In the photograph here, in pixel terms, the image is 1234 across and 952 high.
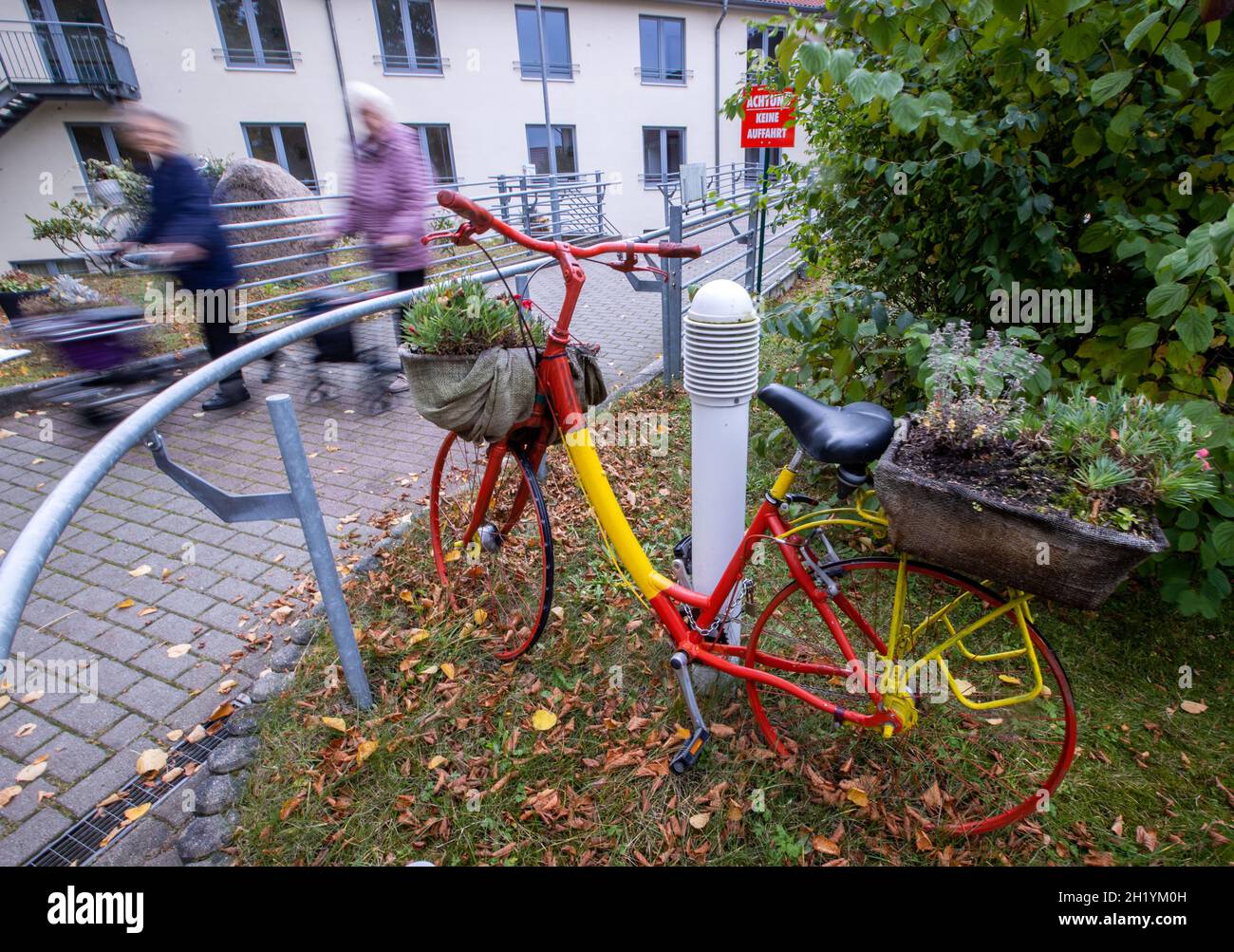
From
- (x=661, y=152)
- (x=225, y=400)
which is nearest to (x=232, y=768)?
(x=225, y=400)

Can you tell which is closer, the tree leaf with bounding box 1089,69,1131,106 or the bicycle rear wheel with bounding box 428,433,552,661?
the tree leaf with bounding box 1089,69,1131,106

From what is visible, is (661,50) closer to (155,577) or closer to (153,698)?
(155,577)

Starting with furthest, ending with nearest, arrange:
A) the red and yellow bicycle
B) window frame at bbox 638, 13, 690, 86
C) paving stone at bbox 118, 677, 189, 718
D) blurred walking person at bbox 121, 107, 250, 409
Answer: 1. window frame at bbox 638, 13, 690, 86
2. blurred walking person at bbox 121, 107, 250, 409
3. paving stone at bbox 118, 677, 189, 718
4. the red and yellow bicycle

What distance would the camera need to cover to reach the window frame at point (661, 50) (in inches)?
760

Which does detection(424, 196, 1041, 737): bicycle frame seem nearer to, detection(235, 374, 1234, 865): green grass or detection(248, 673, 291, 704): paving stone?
detection(235, 374, 1234, 865): green grass

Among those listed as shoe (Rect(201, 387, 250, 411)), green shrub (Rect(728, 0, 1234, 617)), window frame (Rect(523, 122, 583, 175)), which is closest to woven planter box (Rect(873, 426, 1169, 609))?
green shrub (Rect(728, 0, 1234, 617))

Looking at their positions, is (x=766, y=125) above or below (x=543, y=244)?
above

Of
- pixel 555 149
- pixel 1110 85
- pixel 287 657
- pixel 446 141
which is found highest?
pixel 446 141

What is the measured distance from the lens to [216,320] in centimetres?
504

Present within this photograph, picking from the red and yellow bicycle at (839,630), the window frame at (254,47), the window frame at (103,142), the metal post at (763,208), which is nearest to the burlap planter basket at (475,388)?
the red and yellow bicycle at (839,630)

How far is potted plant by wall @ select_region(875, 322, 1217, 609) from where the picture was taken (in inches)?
58.0

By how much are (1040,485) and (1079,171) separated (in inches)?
77.0

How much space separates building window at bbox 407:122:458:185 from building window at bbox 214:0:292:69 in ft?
10.5

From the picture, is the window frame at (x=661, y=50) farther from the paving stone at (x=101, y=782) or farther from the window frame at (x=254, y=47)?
the paving stone at (x=101, y=782)
